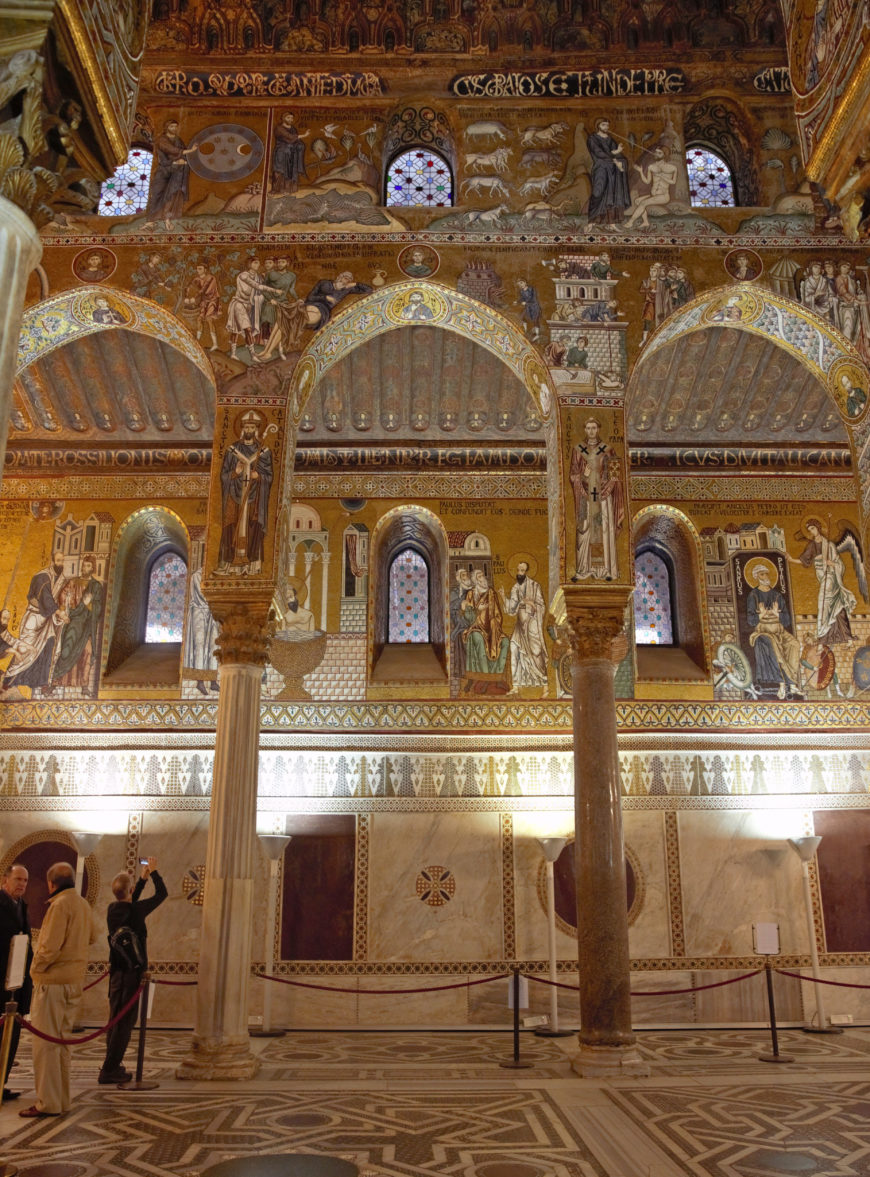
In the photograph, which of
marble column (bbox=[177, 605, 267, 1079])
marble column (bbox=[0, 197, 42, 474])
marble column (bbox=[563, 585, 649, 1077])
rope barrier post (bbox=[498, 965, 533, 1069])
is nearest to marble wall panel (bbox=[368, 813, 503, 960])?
rope barrier post (bbox=[498, 965, 533, 1069])

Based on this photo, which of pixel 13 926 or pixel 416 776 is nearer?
pixel 13 926

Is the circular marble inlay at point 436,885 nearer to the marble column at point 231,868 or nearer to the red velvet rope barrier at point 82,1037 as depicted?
the marble column at point 231,868

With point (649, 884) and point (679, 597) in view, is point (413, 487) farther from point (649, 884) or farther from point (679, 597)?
point (649, 884)

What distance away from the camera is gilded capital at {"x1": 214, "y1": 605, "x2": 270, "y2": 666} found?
33.2ft

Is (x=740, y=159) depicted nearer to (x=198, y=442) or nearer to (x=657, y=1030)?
(x=198, y=442)

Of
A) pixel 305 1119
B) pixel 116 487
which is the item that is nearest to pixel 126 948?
pixel 305 1119

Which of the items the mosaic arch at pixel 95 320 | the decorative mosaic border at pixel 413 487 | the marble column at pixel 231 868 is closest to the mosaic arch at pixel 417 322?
the mosaic arch at pixel 95 320

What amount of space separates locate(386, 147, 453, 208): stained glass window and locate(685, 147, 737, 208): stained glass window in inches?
114

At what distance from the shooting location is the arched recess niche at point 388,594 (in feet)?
45.8

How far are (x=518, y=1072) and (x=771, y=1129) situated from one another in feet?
9.32

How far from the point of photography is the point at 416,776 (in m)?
13.4

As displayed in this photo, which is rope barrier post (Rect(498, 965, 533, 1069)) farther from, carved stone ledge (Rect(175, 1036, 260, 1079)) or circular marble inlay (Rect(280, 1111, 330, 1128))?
circular marble inlay (Rect(280, 1111, 330, 1128))

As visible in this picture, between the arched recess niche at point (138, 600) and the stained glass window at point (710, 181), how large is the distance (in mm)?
8032

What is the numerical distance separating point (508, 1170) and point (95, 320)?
30.8ft
